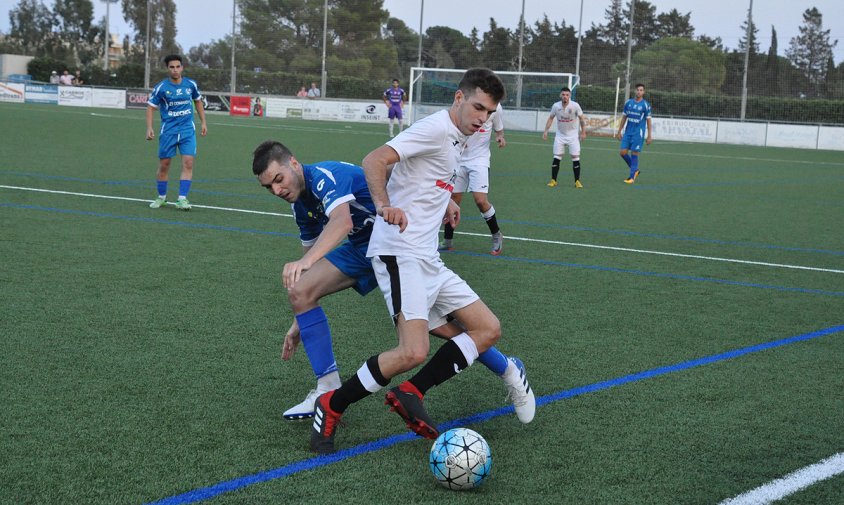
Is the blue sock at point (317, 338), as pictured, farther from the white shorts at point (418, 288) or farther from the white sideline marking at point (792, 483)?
the white sideline marking at point (792, 483)

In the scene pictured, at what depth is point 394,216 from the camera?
4.05 m

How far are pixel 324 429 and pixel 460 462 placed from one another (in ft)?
2.34

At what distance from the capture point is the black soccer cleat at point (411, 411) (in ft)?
13.4

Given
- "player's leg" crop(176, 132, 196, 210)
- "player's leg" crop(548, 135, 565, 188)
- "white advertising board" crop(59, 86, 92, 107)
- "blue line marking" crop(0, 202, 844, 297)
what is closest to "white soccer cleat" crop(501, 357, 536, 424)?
"blue line marking" crop(0, 202, 844, 297)

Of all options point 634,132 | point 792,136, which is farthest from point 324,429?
point 792,136

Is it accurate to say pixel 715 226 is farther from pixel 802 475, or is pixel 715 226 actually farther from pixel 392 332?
pixel 802 475

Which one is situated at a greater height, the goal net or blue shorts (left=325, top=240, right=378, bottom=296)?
the goal net

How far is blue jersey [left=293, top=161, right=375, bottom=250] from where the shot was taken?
4.34 metres

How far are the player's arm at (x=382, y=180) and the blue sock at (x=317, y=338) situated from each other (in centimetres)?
71

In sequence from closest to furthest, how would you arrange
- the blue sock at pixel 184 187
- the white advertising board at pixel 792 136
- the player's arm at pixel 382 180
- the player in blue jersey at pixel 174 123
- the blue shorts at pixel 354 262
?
the player's arm at pixel 382 180, the blue shorts at pixel 354 262, the blue sock at pixel 184 187, the player in blue jersey at pixel 174 123, the white advertising board at pixel 792 136

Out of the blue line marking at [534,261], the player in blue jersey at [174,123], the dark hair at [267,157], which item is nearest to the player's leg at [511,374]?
the dark hair at [267,157]

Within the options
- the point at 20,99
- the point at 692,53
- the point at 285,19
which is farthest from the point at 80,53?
the point at 692,53

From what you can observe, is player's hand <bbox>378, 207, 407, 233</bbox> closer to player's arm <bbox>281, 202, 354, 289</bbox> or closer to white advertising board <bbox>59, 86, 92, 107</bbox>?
player's arm <bbox>281, 202, 354, 289</bbox>

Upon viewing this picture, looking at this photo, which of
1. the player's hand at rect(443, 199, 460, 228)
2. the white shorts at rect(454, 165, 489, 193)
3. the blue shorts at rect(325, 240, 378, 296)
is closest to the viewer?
the blue shorts at rect(325, 240, 378, 296)
